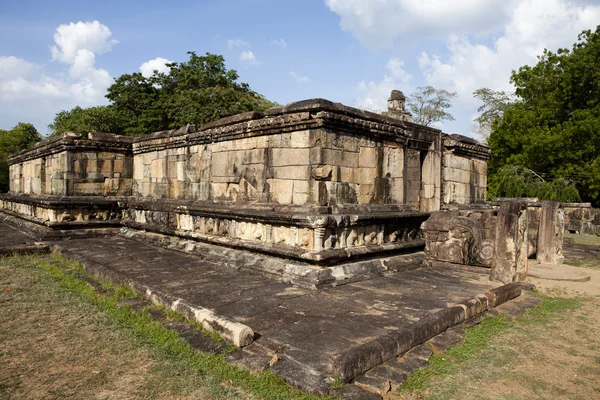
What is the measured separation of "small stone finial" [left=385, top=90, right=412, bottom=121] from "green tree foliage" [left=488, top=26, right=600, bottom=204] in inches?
625

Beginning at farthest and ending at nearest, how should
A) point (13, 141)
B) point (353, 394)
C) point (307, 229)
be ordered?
point (13, 141), point (307, 229), point (353, 394)

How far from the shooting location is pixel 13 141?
30.4 m

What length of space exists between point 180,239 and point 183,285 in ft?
10.5

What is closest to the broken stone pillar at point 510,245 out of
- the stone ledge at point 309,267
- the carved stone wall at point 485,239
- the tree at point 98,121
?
the carved stone wall at point 485,239

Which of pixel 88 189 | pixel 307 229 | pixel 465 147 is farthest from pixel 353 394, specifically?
pixel 88 189

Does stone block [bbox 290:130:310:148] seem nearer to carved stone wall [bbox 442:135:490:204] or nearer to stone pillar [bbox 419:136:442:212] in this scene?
stone pillar [bbox 419:136:442:212]

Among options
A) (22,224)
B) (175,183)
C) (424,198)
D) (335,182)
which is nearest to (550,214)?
(424,198)

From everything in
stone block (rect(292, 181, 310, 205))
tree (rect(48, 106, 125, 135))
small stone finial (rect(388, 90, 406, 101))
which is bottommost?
stone block (rect(292, 181, 310, 205))

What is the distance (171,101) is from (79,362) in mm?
25070

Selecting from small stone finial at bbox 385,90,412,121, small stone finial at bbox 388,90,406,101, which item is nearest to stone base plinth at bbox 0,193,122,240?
small stone finial at bbox 385,90,412,121

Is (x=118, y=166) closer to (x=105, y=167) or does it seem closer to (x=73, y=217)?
(x=105, y=167)

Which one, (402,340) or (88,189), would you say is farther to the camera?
(88,189)

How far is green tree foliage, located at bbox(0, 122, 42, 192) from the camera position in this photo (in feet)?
97.0

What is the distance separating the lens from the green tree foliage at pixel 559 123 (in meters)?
21.4
